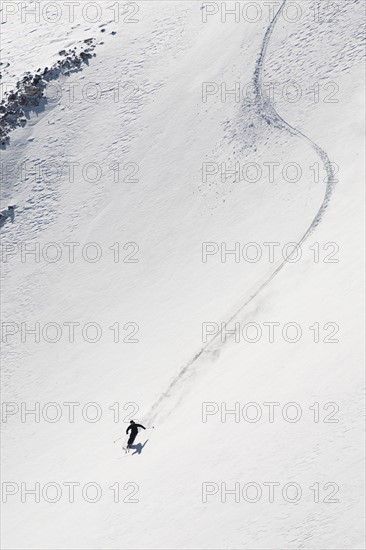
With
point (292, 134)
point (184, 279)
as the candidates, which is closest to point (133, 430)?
point (184, 279)

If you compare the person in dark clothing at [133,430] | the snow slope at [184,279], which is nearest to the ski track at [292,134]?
the snow slope at [184,279]

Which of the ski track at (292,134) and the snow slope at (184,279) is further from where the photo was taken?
the ski track at (292,134)

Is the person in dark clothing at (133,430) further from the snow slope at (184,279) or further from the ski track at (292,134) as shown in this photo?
the ski track at (292,134)

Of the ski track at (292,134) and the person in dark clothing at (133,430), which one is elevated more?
the ski track at (292,134)

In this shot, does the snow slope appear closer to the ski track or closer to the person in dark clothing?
the ski track

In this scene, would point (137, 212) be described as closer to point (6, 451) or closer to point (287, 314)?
point (287, 314)
